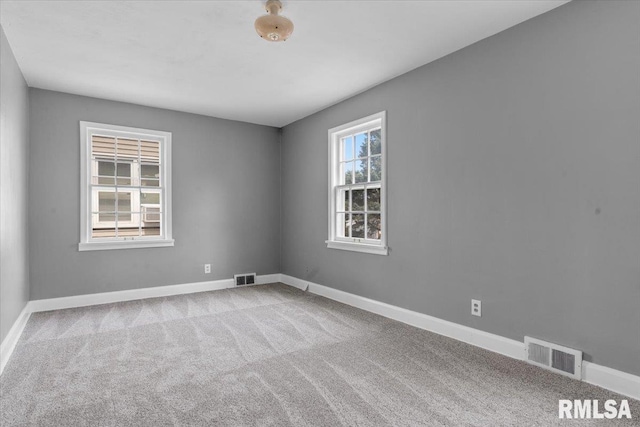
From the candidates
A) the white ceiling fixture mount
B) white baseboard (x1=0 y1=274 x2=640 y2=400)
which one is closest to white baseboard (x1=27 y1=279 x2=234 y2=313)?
white baseboard (x1=0 y1=274 x2=640 y2=400)

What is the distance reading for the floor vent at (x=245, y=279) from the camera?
5.48 metres

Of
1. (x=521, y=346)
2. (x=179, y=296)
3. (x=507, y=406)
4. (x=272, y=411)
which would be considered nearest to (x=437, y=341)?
(x=521, y=346)

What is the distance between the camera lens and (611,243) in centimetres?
229

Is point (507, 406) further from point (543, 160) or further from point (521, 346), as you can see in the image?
point (543, 160)

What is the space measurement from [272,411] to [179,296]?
3.31m

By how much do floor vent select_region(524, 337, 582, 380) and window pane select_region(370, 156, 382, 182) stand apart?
7.26ft

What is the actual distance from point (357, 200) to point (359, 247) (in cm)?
61

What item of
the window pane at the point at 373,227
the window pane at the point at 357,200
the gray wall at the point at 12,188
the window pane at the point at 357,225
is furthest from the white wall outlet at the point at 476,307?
the gray wall at the point at 12,188

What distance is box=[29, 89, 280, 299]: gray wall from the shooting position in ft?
13.8

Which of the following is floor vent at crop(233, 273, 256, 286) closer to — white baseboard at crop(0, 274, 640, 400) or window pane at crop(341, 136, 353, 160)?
white baseboard at crop(0, 274, 640, 400)

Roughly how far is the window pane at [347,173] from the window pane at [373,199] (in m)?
0.41

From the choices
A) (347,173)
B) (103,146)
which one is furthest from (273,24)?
(103,146)

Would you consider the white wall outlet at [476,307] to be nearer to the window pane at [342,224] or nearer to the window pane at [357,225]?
the window pane at [357,225]

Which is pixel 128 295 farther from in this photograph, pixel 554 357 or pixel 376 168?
pixel 554 357
